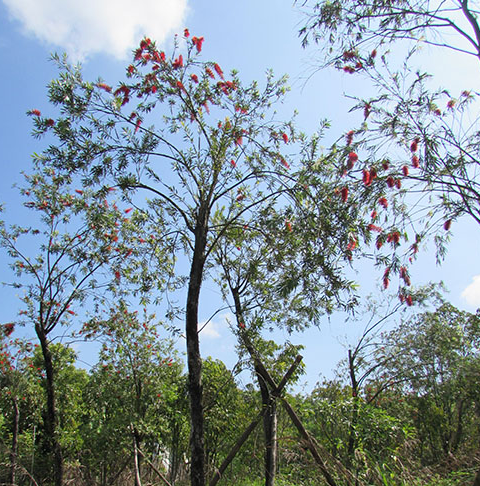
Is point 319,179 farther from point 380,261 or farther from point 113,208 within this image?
point 113,208

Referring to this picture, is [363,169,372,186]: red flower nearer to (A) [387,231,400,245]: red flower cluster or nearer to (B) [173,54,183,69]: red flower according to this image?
(A) [387,231,400,245]: red flower cluster

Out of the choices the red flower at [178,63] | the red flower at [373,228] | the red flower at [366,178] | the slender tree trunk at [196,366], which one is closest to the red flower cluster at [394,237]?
the red flower at [373,228]

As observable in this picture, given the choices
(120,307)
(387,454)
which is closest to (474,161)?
(387,454)

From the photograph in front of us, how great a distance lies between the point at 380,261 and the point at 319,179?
4.36 ft

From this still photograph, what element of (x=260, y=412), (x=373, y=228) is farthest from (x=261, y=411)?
(x=373, y=228)

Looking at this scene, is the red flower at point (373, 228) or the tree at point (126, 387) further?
the tree at point (126, 387)

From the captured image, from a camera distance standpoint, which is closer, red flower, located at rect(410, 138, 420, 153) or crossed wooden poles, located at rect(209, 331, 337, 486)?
red flower, located at rect(410, 138, 420, 153)

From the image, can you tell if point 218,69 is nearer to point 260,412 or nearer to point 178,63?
point 178,63

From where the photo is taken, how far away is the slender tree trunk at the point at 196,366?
481 cm

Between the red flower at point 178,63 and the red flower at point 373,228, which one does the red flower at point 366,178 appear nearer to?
the red flower at point 373,228

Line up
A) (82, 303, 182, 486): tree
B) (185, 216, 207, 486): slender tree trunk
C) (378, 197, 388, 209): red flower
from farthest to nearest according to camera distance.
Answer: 1. (82, 303, 182, 486): tree
2. (378, 197, 388, 209): red flower
3. (185, 216, 207, 486): slender tree trunk

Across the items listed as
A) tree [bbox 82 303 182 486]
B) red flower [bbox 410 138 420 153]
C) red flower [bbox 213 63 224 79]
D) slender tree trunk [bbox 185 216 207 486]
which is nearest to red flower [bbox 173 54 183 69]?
red flower [bbox 213 63 224 79]

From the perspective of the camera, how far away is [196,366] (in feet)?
16.9

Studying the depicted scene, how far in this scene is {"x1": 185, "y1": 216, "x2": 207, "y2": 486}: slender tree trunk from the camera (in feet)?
15.8
